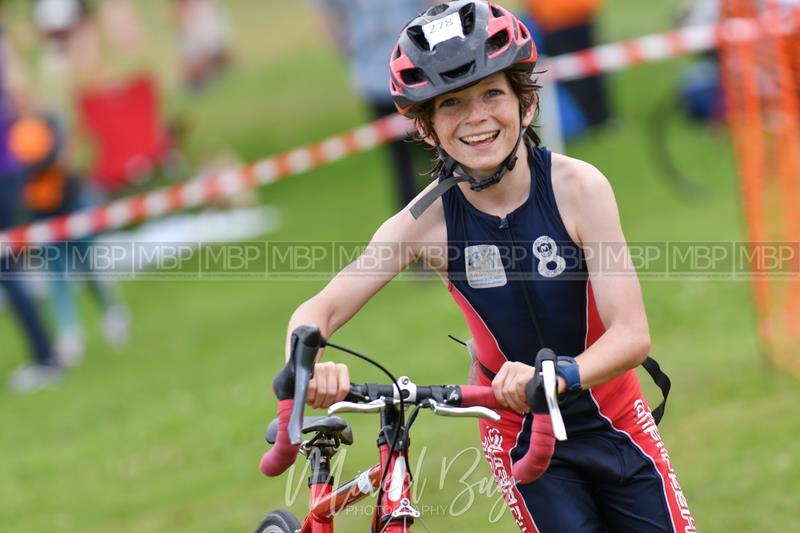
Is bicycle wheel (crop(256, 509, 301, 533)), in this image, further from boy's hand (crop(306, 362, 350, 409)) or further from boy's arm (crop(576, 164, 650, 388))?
boy's arm (crop(576, 164, 650, 388))

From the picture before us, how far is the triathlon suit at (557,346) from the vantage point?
412 centimetres

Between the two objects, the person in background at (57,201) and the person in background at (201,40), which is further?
the person in background at (201,40)

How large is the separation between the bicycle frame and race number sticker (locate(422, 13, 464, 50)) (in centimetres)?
111

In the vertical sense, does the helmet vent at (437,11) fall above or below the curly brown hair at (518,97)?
above

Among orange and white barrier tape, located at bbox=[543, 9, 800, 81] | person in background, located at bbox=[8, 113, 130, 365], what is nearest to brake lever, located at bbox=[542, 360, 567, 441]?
orange and white barrier tape, located at bbox=[543, 9, 800, 81]

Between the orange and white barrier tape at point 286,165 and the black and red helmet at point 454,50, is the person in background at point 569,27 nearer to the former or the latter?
the orange and white barrier tape at point 286,165

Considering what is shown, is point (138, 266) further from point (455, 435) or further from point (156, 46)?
point (455, 435)

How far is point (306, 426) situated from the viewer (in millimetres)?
3863

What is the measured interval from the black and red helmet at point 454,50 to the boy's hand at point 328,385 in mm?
888

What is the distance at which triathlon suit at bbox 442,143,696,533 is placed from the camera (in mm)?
4117

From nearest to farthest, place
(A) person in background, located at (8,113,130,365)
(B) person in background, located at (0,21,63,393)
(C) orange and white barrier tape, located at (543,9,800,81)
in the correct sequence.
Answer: (B) person in background, located at (0,21,63,393)
(A) person in background, located at (8,113,130,365)
(C) orange and white barrier tape, located at (543,9,800,81)

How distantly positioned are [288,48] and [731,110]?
18.7m

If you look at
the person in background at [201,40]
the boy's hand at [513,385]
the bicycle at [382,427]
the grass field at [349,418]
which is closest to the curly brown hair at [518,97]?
the bicycle at [382,427]

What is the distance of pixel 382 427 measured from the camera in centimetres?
384
